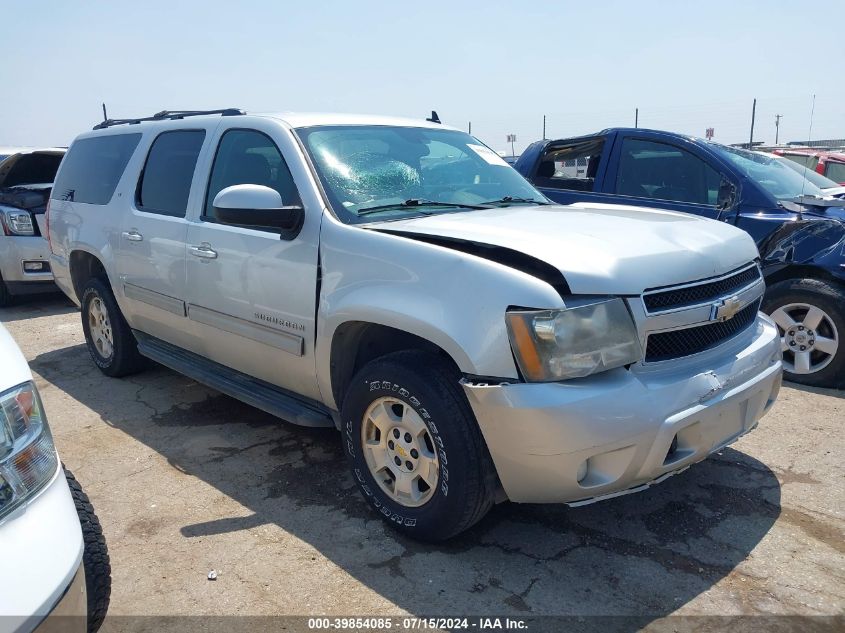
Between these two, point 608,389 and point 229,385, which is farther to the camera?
point 229,385

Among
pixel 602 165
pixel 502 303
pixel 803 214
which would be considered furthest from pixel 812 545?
pixel 602 165

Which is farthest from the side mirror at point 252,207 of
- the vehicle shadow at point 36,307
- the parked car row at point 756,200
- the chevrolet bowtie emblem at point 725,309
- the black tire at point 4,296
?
the black tire at point 4,296

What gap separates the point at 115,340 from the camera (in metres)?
5.14

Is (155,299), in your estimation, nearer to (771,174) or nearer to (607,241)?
(607,241)

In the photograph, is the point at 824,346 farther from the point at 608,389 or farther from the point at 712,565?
the point at 608,389

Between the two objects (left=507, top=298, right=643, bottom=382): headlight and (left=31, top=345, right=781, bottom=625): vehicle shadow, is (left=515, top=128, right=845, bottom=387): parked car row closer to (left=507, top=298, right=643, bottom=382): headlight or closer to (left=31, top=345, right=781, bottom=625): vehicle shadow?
(left=31, top=345, right=781, bottom=625): vehicle shadow

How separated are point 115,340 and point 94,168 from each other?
1341 mm

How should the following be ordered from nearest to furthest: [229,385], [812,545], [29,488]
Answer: [29,488] → [812,545] → [229,385]

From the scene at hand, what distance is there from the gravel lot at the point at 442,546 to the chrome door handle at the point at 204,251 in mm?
1128

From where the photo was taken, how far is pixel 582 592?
8.58 ft

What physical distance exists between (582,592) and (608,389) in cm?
82

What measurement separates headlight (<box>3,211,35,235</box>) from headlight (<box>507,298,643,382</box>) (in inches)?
289

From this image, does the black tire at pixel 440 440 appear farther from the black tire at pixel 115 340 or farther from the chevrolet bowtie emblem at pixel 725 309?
the black tire at pixel 115 340

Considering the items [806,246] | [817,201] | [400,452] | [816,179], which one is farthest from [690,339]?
[816,179]
